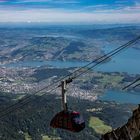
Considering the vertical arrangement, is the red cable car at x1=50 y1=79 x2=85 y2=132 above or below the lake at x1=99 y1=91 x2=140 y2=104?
above

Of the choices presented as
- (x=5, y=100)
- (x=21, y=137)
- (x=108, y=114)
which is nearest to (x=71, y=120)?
(x=21, y=137)

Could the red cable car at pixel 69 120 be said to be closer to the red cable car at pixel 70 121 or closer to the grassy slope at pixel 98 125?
the red cable car at pixel 70 121

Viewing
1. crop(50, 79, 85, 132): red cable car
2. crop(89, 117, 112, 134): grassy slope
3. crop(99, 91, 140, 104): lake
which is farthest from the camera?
crop(99, 91, 140, 104): lake

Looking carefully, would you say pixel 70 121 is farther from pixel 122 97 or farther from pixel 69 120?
pixel 122 97

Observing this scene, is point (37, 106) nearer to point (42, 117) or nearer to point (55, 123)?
point (42, 117)

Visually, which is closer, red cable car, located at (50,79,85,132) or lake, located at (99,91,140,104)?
red cable car, located at (50,79,85,132)

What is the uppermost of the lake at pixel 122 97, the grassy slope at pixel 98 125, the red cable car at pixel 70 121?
the red cable car at pixel 70 121

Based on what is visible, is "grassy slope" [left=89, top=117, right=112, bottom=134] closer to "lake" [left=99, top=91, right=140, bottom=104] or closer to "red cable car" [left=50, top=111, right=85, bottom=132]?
"lake" [left=99, top=91, right=140, bottom=104]

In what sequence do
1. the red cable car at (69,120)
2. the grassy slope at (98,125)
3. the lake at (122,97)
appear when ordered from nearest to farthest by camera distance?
1. the red cable car at (69,120)
2. the grassy slope at (98,125)
3. the lake at (122,97)

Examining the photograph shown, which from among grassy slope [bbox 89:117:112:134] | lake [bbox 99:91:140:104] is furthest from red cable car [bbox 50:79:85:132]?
lake [bbox 99:91:140:104]

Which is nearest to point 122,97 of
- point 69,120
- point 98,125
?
point 98,125

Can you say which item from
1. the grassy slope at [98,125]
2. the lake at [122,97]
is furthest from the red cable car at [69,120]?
the lake at [122,97]
